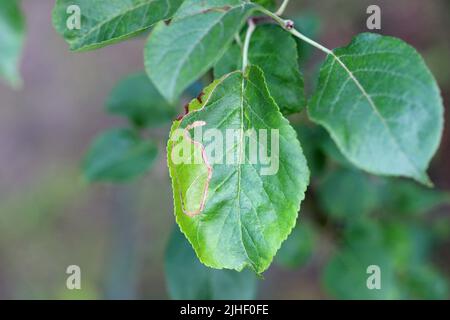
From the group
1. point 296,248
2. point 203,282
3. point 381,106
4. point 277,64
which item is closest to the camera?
point 381,106

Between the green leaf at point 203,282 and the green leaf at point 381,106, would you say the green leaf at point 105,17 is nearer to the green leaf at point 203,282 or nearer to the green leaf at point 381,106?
the green leaf at point 381,106

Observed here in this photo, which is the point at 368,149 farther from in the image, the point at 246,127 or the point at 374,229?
the point at 374,229

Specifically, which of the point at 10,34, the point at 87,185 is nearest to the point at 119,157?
the point at 10,34

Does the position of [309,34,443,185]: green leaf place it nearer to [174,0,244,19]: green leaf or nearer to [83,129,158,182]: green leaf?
[174,0,244,19]: green leaf

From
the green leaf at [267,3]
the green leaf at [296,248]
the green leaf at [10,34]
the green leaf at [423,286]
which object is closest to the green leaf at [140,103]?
the green leaf at [10,34]

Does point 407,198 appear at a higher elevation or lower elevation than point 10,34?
lower

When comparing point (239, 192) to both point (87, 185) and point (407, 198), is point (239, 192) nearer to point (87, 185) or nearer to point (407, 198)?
point (407, 198)
